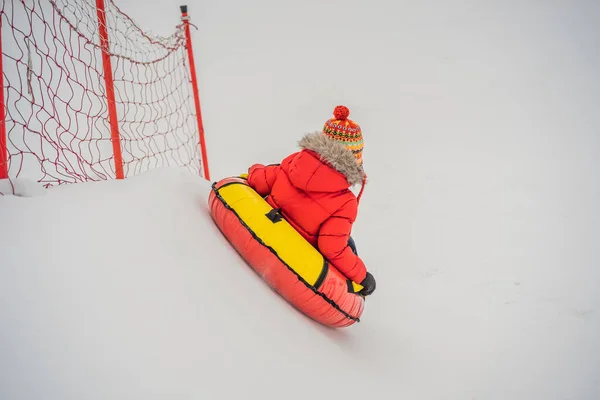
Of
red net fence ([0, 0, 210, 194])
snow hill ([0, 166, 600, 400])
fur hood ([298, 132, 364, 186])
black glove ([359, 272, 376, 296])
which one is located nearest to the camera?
snow hill ([0, 166, 600, 400])

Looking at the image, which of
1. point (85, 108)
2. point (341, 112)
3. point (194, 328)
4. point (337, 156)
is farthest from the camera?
point (85, 108)

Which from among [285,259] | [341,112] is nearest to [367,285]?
[285,259]

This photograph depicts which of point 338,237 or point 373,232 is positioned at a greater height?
point 338,237

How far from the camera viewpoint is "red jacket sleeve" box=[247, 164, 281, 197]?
5.38 ft

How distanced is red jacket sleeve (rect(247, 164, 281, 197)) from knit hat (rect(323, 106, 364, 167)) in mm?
307

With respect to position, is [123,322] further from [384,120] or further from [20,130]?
[384,120]

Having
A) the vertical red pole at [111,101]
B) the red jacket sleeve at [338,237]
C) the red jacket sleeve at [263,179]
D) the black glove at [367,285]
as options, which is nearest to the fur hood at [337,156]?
the red jacket sleeve at [338,237]

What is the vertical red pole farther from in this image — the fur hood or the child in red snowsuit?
the fur hood

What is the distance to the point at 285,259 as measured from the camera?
4.50ft

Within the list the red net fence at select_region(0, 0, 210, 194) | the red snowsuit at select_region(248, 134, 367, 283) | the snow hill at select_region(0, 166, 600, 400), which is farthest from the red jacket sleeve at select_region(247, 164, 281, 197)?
the red net fence at select_region(0, 0, 210, 194)

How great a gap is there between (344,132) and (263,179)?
0.42 m

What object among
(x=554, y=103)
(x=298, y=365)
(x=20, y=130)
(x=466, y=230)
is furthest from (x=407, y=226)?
(x=20, y=130)

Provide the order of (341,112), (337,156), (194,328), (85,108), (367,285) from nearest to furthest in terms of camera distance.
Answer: (194,328), (337,156), (341,112), (367,285), (85,108)

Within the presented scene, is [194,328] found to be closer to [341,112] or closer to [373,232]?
[341,112]
